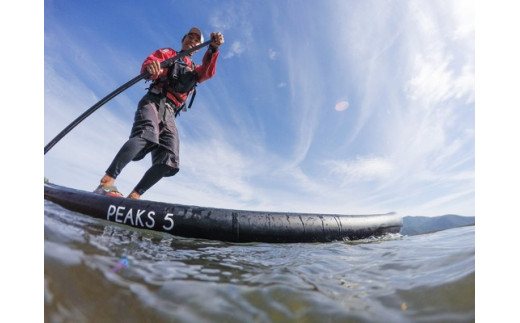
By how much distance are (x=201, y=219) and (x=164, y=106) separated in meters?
2.09

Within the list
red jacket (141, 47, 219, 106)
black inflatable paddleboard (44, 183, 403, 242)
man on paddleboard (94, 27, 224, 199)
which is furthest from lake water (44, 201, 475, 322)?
red jacket (141, 47, 219, 106)

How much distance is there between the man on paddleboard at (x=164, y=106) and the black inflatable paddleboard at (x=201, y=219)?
1.92ft

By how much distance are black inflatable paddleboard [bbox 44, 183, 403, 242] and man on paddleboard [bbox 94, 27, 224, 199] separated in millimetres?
584

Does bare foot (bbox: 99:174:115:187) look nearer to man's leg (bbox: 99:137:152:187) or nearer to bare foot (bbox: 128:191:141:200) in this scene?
man's leg (bbox: 99:137:152:187)

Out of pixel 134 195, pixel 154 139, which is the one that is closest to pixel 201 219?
pixel 154 139

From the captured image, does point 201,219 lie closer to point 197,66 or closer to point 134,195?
point 134,195

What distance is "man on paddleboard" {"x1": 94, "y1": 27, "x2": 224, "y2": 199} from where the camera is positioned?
3.54 meters

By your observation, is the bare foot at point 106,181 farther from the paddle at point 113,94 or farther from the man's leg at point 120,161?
the paddle at point 113,94

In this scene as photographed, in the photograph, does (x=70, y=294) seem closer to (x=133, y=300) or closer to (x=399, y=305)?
(x=133, y=300)

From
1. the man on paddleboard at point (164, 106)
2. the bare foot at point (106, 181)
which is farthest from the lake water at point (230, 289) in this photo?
the man on paddleboard at point (164, 106)

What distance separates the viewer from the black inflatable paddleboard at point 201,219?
2547 millimetres

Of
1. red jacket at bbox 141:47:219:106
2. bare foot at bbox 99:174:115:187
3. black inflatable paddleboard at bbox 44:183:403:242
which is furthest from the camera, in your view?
red jacket at bbox 141:47:219:106
